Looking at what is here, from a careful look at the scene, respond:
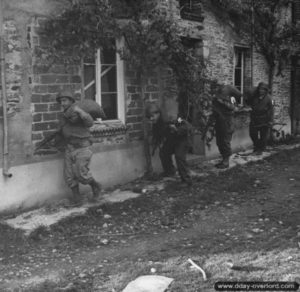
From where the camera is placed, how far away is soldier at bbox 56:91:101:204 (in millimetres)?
6934

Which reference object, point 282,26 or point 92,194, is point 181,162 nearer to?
point 92,194

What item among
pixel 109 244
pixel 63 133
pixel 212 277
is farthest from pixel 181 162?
pixel 212 277

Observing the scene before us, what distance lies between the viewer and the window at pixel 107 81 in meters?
8.05

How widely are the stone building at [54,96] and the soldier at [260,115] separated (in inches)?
45.3

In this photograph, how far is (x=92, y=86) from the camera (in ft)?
26.6

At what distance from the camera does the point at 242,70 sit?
12719 millimetres

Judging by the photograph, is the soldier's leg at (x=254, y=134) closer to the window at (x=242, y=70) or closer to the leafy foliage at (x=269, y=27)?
the window at (x=242, y=70)

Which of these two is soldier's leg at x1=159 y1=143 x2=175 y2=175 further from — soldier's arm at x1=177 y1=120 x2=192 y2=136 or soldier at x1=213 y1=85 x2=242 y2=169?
soldier at x1=213 y1=85 x2=242 y2=169

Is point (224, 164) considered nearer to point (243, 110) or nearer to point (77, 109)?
point (243, 110)

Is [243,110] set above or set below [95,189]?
above

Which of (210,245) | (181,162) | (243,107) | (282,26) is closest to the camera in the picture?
(210,245)

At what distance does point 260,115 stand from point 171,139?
12.9 feet

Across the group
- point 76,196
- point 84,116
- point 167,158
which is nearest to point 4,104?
point 84,116

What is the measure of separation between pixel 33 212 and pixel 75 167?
896 millimetres
